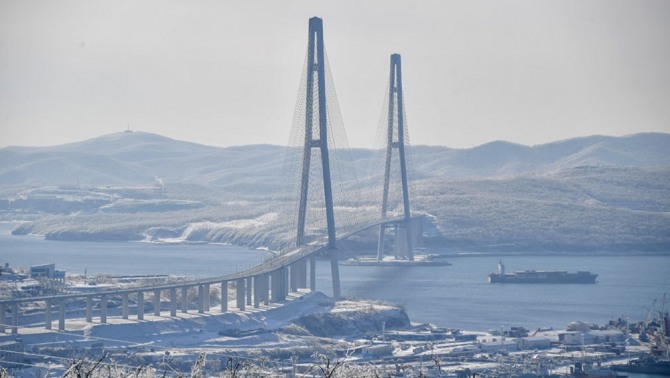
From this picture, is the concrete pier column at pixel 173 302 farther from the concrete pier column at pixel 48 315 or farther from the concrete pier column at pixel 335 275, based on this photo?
the concrete pier column at pixel 335 275

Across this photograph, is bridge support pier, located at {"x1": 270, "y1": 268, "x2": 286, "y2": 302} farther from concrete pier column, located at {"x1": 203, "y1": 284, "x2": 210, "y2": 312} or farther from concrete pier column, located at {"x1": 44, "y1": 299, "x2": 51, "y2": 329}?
concrete pier column, located at {"x1": 44, "y1": 299, "x2": 51, "y2": 329}

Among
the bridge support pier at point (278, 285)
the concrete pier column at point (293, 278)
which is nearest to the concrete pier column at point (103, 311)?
the bridge support pier at point (278, 285)

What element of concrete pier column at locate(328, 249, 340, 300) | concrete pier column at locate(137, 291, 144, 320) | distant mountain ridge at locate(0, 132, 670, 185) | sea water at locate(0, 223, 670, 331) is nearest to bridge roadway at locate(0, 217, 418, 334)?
concrete pier column at locate(137, 291, 144, 320)

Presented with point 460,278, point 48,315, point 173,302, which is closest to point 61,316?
point 48,315

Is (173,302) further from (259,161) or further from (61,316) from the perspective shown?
(259,161)

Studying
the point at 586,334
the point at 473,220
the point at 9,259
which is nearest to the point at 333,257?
the point at 586,334
